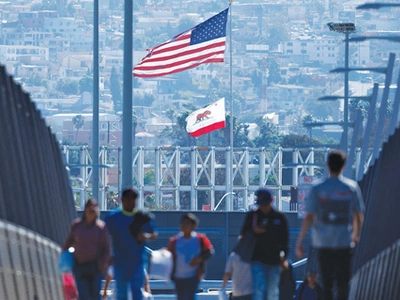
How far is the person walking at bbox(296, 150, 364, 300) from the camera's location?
14.1 meters

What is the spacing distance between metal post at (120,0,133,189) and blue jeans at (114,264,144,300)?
13.7 metres

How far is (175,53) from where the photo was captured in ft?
139

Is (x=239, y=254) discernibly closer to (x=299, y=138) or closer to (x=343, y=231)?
(x=343, y=231)

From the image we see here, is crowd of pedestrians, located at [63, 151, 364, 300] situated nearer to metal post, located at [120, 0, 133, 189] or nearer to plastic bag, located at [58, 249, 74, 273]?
plastic bag, located at [58, 249, 74, 273]

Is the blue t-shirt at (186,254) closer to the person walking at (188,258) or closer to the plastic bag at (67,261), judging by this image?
the person walking at (188,258)

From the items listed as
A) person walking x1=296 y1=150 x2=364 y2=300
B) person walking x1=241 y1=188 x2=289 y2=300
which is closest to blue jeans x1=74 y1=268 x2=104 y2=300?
person walking x1=241 y1=188 x2=289 y2=300

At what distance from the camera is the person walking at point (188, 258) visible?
50.9 feet

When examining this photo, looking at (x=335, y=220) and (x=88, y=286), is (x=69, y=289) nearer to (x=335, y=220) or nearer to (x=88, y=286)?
(x=88, y=286)

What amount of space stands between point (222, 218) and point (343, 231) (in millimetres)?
29213

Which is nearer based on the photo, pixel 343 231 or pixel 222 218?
pixel 343 231

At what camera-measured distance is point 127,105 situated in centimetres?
3042

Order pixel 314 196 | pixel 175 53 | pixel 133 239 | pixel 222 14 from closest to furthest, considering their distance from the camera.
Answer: pixel 314 196 < pixel 133 239 < pixel 175 53 < pixel 222 14

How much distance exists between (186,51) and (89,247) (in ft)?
91.9

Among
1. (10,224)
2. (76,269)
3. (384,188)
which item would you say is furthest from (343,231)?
(384,188)
